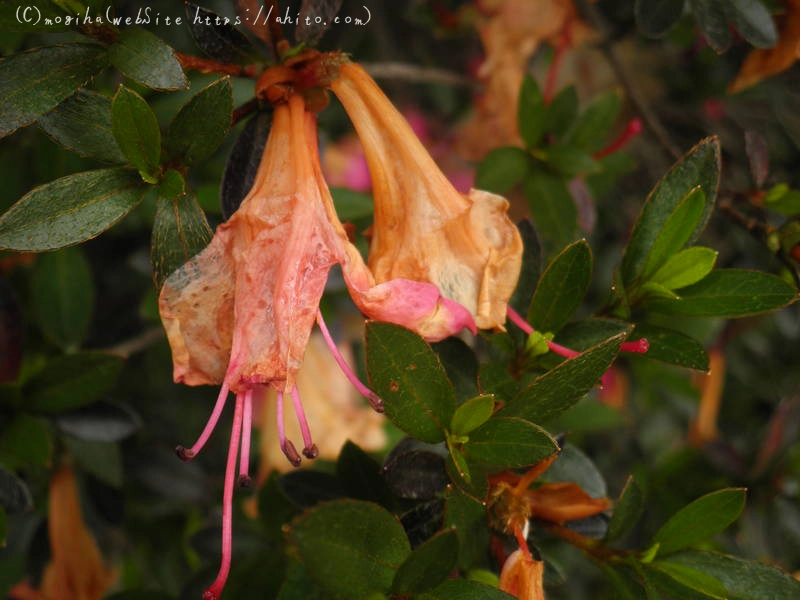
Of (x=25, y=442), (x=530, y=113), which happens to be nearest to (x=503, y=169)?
(x=530, y=113)

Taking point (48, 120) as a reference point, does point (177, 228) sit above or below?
below

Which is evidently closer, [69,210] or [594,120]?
[69,210]

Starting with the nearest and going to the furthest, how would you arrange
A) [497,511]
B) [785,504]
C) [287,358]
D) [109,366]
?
1. [287,358]
2. [497,511]
3. [109,366]
4. [785,504]

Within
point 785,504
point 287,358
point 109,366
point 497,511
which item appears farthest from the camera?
point 785,504

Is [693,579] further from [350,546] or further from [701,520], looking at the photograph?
[350,546]

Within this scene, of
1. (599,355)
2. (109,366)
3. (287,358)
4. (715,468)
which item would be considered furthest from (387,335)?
(715,468)

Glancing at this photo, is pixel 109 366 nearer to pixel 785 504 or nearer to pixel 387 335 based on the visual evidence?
pixel 387 335
